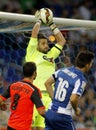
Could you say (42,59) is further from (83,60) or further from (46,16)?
(83,60)

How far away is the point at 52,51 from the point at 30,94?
187 cm

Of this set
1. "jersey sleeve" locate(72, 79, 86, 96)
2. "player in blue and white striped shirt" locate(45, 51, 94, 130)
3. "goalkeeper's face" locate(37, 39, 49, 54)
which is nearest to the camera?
"jersey sleeve" locate(72, 79, 86, 96)

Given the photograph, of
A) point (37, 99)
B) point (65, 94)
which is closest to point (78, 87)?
point (65, 94)

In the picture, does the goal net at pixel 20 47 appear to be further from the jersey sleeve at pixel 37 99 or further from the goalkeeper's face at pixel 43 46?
the jersey sleeve at pixel 37 99

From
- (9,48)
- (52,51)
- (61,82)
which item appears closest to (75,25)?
(52,51)

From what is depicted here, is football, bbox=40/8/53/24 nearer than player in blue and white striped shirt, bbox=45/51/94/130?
No

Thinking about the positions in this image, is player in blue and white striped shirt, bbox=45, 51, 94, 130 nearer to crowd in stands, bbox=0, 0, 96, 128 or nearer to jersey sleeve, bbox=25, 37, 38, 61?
jersey sleeve, bbox=25, 37, 38, 61

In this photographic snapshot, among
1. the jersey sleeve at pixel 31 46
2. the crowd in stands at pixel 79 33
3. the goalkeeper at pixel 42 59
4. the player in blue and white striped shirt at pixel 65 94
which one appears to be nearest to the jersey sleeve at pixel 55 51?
the goalkeeper at pixel 42 59

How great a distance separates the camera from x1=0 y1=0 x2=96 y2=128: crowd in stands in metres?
11.5

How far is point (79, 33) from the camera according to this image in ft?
43.6

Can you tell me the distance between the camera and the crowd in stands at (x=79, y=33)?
1150cm

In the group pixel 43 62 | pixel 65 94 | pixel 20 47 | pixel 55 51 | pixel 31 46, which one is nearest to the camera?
pixel 65 94

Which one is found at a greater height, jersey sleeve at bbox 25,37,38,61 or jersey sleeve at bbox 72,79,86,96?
jersey sleeve at bbox 25,37,38,61

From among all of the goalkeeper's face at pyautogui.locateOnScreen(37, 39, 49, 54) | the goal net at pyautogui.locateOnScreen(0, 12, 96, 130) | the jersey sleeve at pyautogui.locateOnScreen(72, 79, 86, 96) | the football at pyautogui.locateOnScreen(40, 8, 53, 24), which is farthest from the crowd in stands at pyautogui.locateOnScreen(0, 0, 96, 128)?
the jersey sleeve at pyautogui.locateOnScreen(72, 79, 86, 96)
